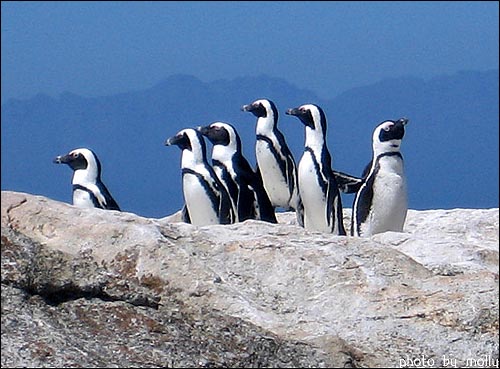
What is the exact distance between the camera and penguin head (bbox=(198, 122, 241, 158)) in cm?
782

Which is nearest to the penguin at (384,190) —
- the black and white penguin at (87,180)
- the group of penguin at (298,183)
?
the group of penguin at (298,183)

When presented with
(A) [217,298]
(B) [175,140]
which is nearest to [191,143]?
(B) [175,140]

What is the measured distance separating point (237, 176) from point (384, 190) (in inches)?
46.2

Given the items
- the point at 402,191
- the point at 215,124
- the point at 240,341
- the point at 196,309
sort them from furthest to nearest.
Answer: the point at 215,124 < the point at 402,191 < the point at 196,309 < the point at 240,341

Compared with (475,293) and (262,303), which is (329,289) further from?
(475,293)

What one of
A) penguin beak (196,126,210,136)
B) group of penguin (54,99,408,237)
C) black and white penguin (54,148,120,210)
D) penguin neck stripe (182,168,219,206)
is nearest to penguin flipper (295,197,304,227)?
group of penguin (54,99,408,237)

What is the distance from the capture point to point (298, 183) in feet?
24.4

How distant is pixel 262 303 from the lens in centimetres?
418

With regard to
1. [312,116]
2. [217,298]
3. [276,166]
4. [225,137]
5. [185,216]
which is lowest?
[217,298]

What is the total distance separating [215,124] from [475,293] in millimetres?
4007

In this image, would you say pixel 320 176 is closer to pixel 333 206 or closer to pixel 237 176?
pixel 333 206

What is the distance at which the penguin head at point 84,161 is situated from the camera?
25.5 feet

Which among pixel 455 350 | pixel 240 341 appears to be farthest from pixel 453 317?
pixel 240 341

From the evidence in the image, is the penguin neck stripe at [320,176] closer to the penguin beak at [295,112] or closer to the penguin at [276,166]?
the penguin beak at [295,112]
